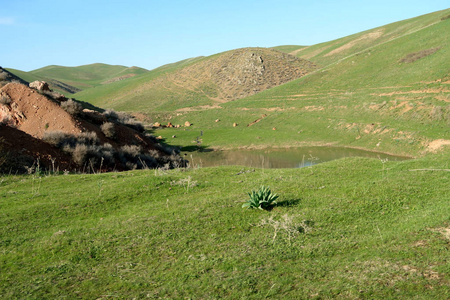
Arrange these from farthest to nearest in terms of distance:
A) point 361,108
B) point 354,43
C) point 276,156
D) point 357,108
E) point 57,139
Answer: point 354,43
point 357,108
point 361,108
point 276,156
point 57,139

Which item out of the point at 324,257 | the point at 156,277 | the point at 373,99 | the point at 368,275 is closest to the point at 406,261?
the point at 368,275

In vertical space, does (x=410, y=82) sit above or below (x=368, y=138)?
above

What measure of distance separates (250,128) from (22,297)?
45.5 m

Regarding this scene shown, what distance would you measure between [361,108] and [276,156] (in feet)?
47.7

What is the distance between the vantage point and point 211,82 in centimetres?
8594

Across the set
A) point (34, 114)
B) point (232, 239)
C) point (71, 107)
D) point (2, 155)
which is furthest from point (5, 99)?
point (232, 239)

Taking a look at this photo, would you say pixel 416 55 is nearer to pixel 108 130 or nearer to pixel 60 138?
pixel 108 130

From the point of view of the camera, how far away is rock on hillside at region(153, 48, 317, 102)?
79506mm

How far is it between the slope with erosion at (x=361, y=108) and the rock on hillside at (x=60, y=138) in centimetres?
1969

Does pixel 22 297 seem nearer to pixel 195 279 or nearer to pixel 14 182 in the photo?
pixel 195 279

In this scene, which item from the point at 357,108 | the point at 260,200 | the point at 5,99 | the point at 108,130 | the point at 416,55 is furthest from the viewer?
the point at 416,55

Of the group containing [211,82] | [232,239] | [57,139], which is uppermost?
[211,82]

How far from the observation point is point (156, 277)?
20.0ft

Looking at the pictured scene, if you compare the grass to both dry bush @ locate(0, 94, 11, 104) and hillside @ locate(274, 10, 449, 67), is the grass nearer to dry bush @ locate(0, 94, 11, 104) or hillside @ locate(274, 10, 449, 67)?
dry bush @ locate(0, 94, 11, 104)
